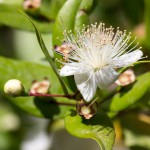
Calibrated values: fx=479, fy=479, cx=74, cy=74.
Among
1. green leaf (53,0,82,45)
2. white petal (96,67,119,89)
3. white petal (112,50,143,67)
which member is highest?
green leaf (53,0,82,45)

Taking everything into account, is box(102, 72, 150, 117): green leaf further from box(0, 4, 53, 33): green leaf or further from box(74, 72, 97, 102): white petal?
box(0, 4, 53, 33): green leaf

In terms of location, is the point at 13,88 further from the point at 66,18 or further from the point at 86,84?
the point at 66,18

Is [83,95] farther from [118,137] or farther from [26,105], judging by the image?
[118,137]

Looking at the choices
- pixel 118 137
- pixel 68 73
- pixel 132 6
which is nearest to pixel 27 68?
pixel 68 73

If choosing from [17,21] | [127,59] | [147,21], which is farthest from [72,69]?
[147,21]

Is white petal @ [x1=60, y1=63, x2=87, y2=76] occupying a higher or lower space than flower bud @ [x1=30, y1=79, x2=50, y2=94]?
higher

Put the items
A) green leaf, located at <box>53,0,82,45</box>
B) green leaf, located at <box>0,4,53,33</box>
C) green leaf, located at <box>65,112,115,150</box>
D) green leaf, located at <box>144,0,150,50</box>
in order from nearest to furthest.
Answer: green leaf, located at <box>65,112,115,150</box> < green leaf, located at <box>53,0,82,45</box> < green leaf, located at <box>0,4,53,33</box> < green leaf, located at <box>144,0,150,50</box>

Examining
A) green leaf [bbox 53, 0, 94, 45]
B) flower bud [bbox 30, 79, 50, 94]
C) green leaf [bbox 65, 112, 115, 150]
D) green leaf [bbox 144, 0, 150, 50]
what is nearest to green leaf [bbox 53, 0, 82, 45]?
green leaf [bbox 53, 0, 94, 45]
